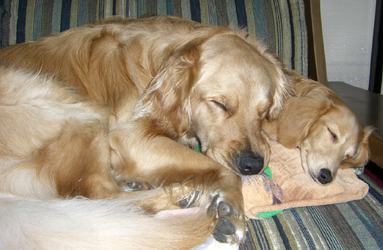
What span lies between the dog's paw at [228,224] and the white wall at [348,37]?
3.39 m

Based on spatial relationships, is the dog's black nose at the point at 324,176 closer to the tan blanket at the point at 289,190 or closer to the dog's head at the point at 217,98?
the tan blanket at the point at 289,190

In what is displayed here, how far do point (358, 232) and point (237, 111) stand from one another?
86cm

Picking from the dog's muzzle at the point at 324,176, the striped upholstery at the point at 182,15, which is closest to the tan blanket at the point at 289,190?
the dog's muzzle at the point at 324,176

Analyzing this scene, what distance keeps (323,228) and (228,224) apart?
51 cm

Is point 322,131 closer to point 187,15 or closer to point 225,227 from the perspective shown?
point 225,227

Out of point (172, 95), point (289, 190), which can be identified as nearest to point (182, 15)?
point (172, 95)

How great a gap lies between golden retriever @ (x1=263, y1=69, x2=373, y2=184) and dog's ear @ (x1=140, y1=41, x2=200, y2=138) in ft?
2.38

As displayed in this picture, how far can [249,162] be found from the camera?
1.46 metres

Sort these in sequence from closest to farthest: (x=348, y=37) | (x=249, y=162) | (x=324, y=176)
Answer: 1. (x=249, y=162)
2. (x=324, y=176)
3. (x=348, y=37)

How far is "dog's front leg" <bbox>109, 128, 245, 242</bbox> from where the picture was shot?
1286 millimetres

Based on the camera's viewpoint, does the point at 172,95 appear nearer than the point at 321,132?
Yes

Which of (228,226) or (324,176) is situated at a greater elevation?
(228,226)

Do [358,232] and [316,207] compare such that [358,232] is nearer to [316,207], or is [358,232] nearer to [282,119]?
[316,207]

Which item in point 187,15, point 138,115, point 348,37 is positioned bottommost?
point 138,115
